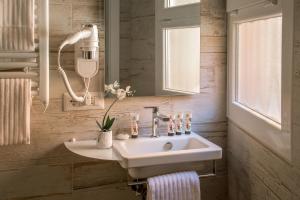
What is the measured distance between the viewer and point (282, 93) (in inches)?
67.5

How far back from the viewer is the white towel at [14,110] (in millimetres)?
1817

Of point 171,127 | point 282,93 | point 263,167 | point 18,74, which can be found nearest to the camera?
point 282,93

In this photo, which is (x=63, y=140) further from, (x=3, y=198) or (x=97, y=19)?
(x=97, y=19)

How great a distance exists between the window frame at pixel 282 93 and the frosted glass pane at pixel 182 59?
20cm

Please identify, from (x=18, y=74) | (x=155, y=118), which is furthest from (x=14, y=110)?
(x=155, y=118)

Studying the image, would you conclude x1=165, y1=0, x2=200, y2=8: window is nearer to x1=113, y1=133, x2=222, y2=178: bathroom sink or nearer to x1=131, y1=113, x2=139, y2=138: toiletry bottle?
x1=131, y1=113, x2=139, y2=138: toiletry bottle

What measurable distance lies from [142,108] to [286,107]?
848 mm

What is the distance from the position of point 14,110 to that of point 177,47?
98cm

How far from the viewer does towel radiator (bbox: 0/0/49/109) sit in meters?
1.80

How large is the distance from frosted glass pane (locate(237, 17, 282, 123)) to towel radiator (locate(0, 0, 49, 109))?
105cm

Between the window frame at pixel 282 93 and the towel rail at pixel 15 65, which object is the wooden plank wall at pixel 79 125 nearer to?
the window frame at pixel 282 93

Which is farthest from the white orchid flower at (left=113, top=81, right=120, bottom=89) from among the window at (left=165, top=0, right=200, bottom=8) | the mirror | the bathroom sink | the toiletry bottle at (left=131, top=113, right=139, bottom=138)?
the window at (left=165, top=0, right=200, bottom=8)

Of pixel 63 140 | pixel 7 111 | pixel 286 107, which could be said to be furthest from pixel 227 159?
pixel 7 111

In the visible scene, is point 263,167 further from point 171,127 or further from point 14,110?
point 14,110
